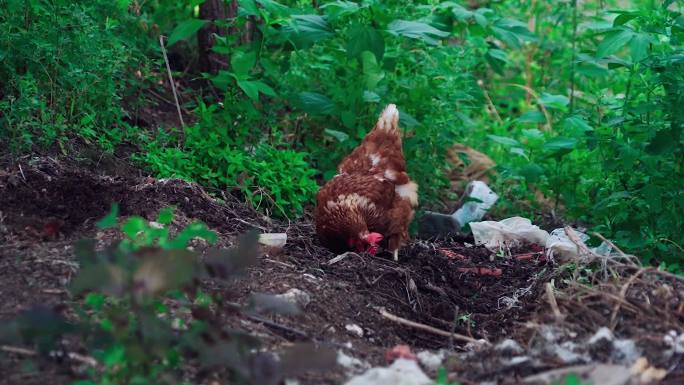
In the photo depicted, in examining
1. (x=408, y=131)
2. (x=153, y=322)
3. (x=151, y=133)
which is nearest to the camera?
(x=153, y=322)

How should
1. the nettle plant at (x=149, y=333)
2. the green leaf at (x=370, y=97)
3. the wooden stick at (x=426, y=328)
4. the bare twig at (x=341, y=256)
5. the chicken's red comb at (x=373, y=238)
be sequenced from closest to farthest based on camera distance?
the nettle plant at (x=149, y=333), the wooden stick at (x=426, y=328), the bare twig at (x=341, y=256), the chicken's red comb at (x=373, y=238), the green leaf at (x=370, y=97)

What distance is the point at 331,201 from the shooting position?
4867mm

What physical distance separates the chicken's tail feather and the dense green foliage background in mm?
335

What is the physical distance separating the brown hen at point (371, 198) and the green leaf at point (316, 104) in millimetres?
458

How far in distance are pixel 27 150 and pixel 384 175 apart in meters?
2.04

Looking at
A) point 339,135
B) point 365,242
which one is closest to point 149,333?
point 365,242

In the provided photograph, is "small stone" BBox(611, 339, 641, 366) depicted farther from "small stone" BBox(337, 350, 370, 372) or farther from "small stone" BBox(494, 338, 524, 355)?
"small stone" BBox(337, 350, 370, 372)

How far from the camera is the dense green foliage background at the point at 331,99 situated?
4719 millimetres

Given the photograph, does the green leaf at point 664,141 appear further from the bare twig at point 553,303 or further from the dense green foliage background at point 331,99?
the bare twig at point 553,303

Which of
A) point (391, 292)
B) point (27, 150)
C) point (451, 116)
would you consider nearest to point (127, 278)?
point (391, 292)

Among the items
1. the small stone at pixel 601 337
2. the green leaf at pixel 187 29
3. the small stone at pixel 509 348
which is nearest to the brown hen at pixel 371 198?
the green leaf at pixel 187 29

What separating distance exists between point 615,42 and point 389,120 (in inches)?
54.9

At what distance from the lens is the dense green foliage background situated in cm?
472

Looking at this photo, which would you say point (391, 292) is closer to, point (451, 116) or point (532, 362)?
point (532, 362)
